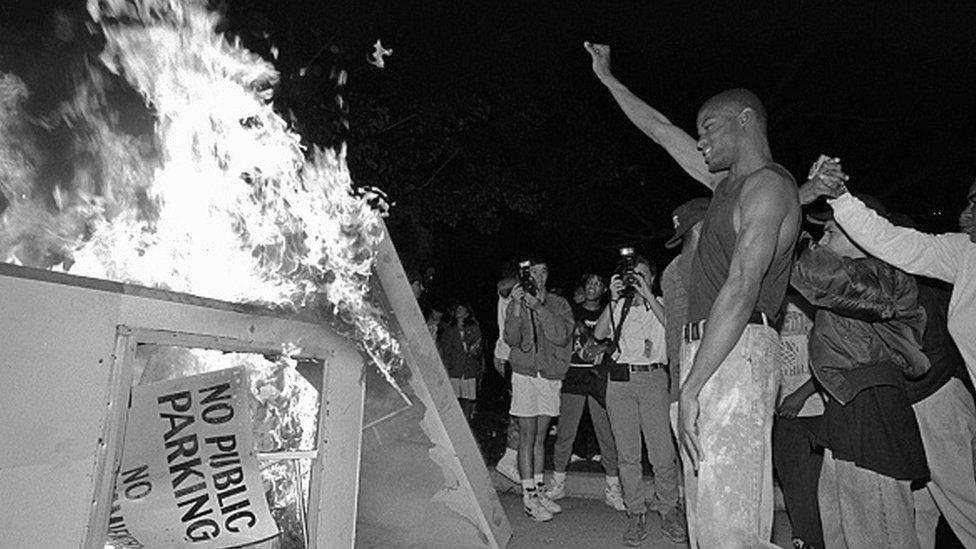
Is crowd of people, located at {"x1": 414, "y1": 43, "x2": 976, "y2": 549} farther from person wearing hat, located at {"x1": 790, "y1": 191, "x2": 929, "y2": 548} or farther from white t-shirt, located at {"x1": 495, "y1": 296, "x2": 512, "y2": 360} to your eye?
white t-shirt, located at {"x1": 495, "y1": 296, "x2": 512, "y2": 360}

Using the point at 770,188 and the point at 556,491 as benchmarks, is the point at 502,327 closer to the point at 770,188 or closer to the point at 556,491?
the point at 556,491

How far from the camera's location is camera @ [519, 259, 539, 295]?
772 centimetres

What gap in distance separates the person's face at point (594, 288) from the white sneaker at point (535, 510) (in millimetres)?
2470

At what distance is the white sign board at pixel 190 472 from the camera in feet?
9.05

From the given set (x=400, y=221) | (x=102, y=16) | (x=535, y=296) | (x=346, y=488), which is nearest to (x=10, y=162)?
(x=102, y=16)

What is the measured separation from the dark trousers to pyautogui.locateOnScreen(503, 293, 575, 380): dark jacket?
7.31 feet

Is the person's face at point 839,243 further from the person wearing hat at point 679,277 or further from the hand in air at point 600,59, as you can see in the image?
the hand in air at point 600,59

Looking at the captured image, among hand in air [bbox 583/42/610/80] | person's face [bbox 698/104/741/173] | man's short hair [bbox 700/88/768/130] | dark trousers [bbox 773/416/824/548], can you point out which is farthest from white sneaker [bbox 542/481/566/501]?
man's short hair [bbox 700/88/768/130]

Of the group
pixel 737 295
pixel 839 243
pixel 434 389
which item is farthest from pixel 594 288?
pixel 737 295

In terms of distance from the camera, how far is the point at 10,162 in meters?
4.71

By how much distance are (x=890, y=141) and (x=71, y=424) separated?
21.3m

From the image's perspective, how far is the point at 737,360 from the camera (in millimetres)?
3381

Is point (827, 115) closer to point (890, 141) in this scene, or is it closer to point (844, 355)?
point (890, 141)

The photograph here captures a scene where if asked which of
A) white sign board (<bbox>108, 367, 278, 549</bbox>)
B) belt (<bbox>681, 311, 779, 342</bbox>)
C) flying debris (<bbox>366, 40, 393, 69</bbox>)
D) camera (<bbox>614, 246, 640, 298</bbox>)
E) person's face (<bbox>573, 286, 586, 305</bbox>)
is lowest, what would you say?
white sign board (<bbox>108, 367, 278, 549</bbox>)
